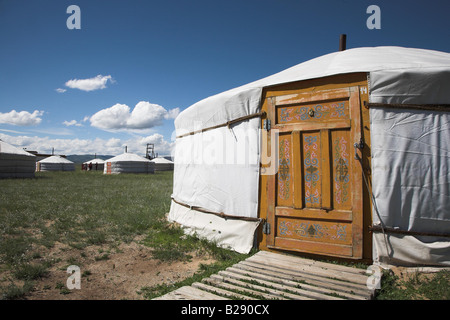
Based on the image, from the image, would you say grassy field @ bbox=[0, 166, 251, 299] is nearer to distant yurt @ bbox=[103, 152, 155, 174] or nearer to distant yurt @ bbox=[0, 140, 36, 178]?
distant yurt @ bbox=[0, 140, 36, 178]

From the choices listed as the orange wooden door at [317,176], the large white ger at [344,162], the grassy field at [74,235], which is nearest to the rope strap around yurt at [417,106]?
the large white ger at [344,162]

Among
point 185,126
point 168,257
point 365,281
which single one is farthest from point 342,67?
point 168,257

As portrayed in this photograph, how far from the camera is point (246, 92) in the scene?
3.87 meters

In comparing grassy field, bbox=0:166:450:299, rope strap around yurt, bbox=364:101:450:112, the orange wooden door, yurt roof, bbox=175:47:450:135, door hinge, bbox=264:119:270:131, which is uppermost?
yurt roof, bbox=175:47:450:135

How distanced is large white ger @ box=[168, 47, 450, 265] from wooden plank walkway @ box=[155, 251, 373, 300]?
1.15 ft

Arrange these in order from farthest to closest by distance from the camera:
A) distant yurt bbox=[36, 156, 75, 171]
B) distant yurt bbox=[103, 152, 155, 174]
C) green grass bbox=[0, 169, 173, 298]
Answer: distant yurt bbox=[36, 156, 75, 171] → distant yurt bbox=[103, 152, 155, 174] → green grass bbox=[0, 169, 173, 298]

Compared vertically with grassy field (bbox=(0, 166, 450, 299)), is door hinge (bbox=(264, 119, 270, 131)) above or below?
above

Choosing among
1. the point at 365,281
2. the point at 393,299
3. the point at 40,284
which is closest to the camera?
the point at 393,299

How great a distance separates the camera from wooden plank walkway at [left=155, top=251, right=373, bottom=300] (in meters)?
2.38

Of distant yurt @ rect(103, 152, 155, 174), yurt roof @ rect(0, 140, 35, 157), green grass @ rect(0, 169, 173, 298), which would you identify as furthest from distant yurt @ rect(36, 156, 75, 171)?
green grass @ rect(0, 169, 173, 298)

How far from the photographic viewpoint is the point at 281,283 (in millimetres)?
2629

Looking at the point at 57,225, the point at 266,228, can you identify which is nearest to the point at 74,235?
the point at 57,225
